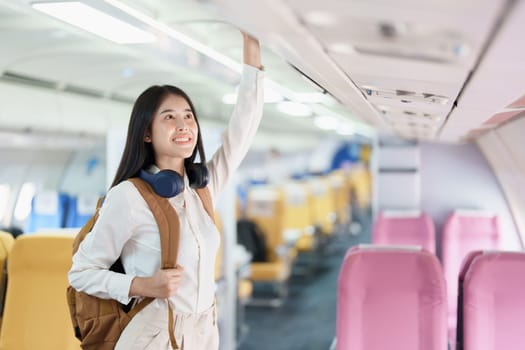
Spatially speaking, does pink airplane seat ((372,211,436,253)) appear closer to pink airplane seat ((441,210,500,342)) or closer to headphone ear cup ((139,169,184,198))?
pink airplane seat ((441,210,500,342))

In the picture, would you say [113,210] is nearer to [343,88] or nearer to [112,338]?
[112,338]

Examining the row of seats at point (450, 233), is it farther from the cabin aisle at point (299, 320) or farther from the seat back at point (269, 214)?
the seat back at point (269, 214)

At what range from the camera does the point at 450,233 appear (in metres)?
5.36

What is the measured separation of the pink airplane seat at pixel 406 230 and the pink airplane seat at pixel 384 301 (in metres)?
2.36

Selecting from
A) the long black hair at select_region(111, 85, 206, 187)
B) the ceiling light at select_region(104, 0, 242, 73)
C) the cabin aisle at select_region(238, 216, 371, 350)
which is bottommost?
the cabin aisle at select_region(238, 216, 371, 350)

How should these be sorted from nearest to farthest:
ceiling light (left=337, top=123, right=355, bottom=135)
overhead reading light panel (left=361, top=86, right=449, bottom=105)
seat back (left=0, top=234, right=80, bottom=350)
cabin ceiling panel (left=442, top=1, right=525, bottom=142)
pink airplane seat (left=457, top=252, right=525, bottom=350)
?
cabin ceiling panel (left=442, top=1, right=525, bottom=142), overhead reading light panel (left=361, top=86, right=449, bottom=105), pink airplane seat (left=457, top=252, right=525, bottom=350), seat back (left=0, top=234, right=80, bottom=350), ceiling light (left=337, top=123, right=355, bottom=135)

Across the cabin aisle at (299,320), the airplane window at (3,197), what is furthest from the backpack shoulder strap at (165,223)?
the airplane window at (3,197)

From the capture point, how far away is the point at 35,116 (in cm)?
567

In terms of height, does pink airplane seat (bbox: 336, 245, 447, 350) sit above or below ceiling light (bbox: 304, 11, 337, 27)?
below

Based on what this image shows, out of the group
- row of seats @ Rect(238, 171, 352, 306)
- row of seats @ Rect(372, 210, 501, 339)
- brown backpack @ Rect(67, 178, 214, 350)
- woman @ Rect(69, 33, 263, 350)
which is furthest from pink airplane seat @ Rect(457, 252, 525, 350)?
row of seats @ Rect(238, 171, 352, 306)

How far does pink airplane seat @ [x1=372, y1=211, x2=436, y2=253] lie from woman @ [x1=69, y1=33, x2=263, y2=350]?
335cm

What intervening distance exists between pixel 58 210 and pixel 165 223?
351 cm

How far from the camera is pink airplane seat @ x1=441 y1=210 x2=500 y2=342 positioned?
5289 mm

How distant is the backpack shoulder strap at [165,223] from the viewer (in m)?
2.06
